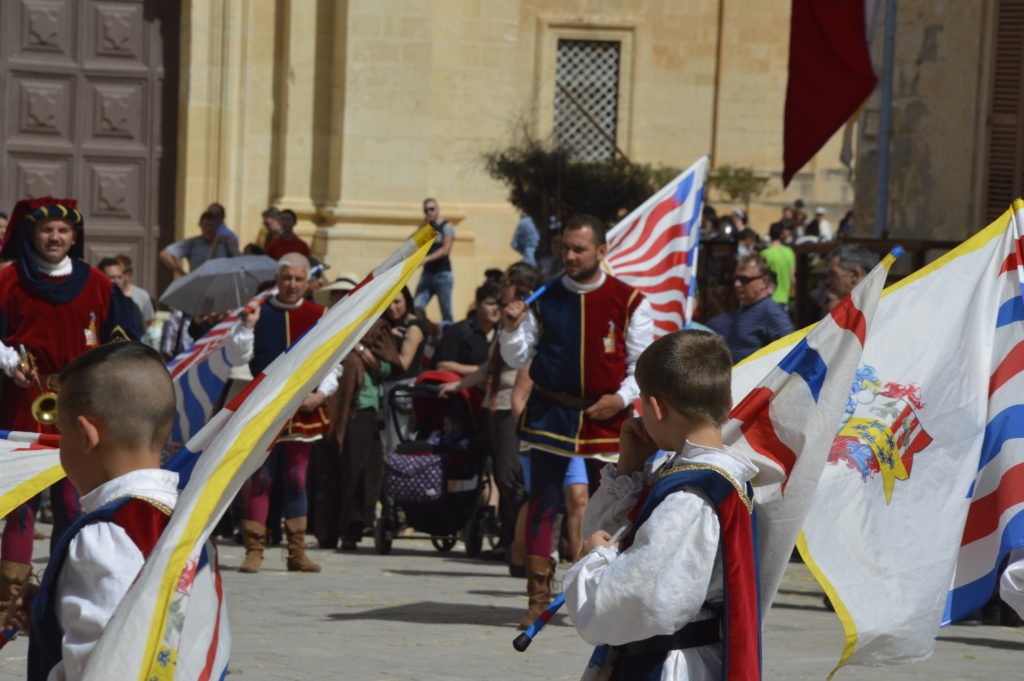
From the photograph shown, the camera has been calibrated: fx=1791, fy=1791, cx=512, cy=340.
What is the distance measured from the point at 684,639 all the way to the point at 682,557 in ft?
0.69

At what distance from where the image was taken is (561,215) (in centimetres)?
2280

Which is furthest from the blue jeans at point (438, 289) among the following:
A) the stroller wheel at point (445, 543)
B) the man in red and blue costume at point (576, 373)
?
the man in red and blue costume at point (576, 373)

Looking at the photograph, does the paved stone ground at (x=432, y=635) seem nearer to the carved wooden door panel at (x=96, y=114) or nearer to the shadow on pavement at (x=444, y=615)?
the shadow on pavement at (x=444, y=615)

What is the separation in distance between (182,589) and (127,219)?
54.9ft

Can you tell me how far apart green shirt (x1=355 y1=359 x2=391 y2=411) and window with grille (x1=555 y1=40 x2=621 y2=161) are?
2363cm

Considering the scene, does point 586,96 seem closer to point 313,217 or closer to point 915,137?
point 313,217

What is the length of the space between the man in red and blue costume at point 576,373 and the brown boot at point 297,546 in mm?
1902

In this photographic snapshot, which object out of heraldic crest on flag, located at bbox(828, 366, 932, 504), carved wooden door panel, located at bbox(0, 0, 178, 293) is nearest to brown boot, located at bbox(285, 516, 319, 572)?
heraldic crest on flag, located at bbox(828, 366, 932, 504)

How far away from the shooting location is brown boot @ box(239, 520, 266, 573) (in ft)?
31.9

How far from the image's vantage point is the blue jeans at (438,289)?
1827 cm

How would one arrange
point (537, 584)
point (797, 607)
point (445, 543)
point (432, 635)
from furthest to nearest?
point (445, 543) → point (797, 607) → point (537, 584) → point (432, 635)

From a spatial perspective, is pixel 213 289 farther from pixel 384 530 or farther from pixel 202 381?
pixel 384 530

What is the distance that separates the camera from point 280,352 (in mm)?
9766

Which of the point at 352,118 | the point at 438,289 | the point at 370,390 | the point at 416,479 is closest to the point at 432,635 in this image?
the point at 416,479
